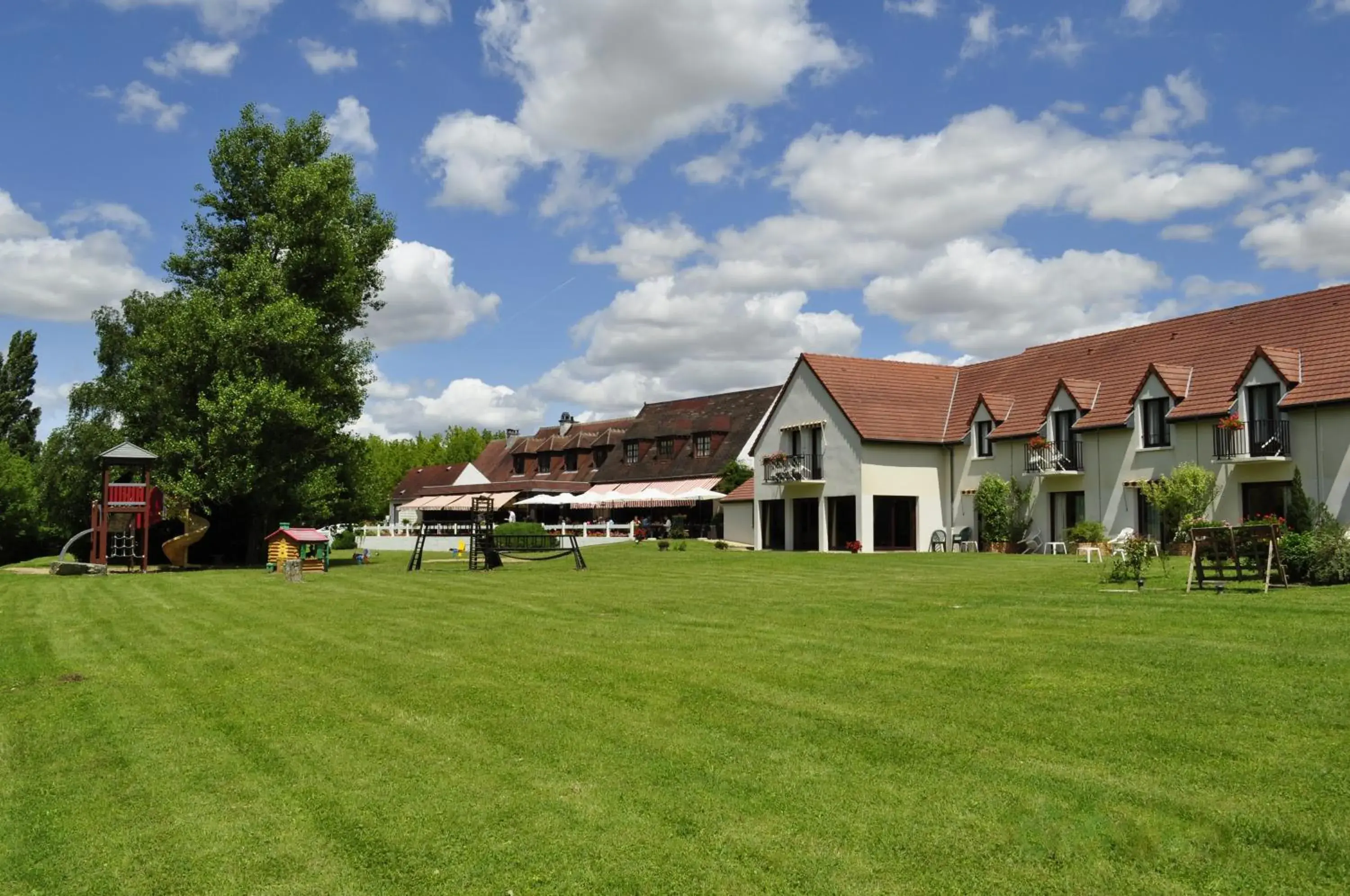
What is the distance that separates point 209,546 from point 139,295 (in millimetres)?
15278

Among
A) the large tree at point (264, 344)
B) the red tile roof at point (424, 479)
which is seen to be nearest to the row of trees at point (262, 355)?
the large tree at point (264, 344)

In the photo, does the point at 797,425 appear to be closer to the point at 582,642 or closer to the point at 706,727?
the point at 582,642

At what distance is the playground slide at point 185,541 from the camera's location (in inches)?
1396

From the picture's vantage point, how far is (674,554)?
3800 cm

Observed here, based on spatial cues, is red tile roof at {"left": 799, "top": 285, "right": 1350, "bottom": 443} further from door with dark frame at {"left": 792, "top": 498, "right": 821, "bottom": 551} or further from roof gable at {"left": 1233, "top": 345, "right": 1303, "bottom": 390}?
door with dark frame at {"left": 792, "top": 498, "right": 821, "bottom": 551}

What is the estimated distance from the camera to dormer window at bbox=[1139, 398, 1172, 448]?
32219 mm

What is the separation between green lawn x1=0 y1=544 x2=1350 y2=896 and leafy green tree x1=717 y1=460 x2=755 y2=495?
40.3 m

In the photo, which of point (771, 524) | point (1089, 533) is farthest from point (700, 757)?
point (771, 524)

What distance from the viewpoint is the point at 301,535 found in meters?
32.2

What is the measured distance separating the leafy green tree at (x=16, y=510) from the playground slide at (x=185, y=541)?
2462cm

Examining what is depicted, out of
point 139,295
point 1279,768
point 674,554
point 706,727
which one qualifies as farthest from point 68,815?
point 139,295

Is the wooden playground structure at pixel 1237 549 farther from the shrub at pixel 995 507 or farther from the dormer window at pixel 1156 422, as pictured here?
the shrub at pixel 995 507

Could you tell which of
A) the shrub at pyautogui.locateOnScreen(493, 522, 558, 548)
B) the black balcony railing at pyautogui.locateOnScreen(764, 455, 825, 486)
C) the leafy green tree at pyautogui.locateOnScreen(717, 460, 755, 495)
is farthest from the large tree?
the leafy green tree at pyautogui.locateOnScreen(717, 460, 755, 495)

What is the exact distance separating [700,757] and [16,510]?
2396 inches
